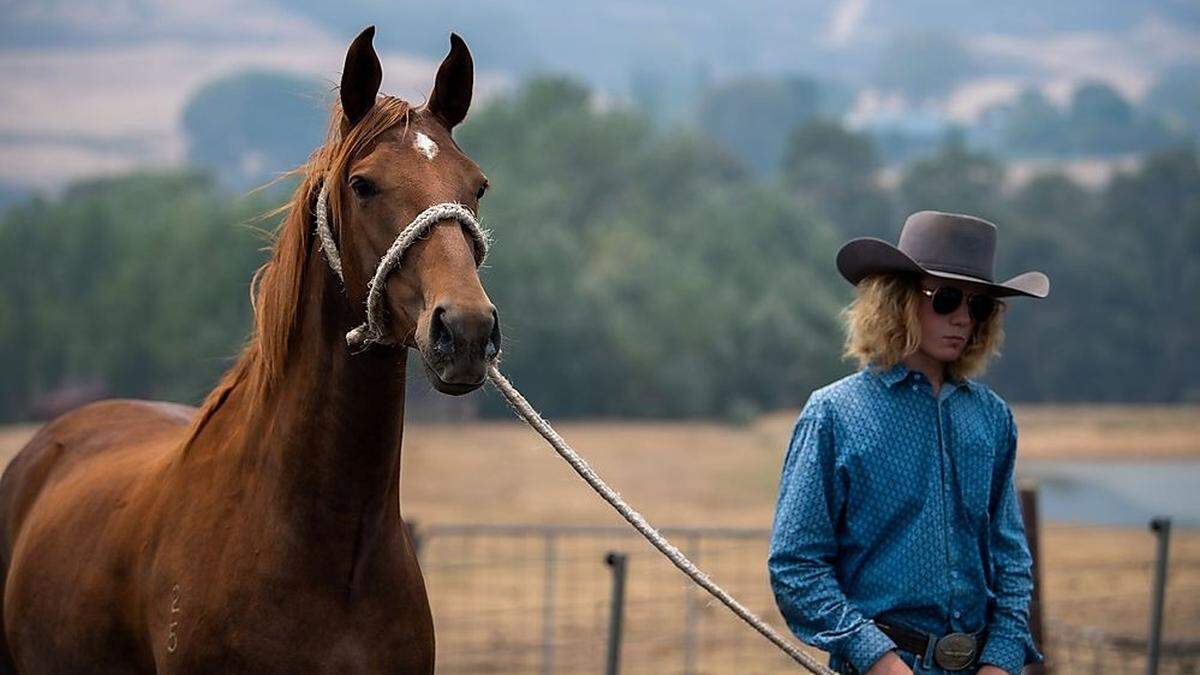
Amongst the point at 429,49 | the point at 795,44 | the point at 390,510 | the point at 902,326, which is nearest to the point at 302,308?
the point at 390,510

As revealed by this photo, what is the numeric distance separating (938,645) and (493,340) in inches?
45.7

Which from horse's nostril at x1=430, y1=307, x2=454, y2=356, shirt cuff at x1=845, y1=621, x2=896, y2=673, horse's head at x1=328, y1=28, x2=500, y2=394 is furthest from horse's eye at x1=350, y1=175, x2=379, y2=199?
shirt cuff at x1=845, y1=621, x2=896, y2=673

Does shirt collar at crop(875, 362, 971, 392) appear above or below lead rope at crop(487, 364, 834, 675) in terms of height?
above

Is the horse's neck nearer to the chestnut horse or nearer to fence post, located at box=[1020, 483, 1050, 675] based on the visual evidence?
the chestnut horse

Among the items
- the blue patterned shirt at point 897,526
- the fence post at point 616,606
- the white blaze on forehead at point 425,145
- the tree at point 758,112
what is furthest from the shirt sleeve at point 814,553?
the tree at point 758,112

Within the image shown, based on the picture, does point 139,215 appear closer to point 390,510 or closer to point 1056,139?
point 390,510

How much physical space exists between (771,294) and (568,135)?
46.5 ft

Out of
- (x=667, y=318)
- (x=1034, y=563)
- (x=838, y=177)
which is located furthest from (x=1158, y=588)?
(x=838, y=177)

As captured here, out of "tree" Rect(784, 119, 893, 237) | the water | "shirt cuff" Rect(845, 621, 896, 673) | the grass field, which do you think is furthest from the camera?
"tree" Rect(784, 119, 893, 237)

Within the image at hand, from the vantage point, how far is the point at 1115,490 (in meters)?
26.9

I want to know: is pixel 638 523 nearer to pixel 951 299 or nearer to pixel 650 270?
pixel 951 299

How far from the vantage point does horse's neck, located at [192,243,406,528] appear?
10.7ft

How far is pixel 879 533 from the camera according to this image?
10.8 ft

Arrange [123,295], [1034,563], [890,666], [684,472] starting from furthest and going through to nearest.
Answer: [123,295] < [684,472] < [1034,563] < [890,666]
